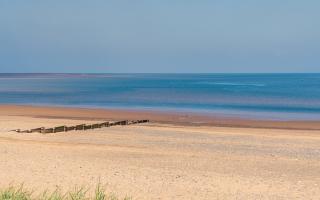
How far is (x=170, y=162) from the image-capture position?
16406 millimetres

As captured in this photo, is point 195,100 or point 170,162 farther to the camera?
point 195,100

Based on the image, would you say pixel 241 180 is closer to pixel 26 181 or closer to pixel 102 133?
pixel 26 181

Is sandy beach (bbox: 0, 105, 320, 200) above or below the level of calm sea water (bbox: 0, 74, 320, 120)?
below

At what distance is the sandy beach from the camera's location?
500 inches

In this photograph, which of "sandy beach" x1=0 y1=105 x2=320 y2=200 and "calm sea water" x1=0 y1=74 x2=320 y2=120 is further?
"calm sea water" x1=0 y1=74 x2=320 y2=120

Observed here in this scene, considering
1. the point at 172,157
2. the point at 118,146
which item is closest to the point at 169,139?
the point at 118,146

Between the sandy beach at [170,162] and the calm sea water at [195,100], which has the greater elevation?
the calm sea water at [195,100]

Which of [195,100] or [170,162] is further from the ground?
[195,100]

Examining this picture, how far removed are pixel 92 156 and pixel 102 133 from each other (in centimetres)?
791

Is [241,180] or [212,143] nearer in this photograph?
[241,180]

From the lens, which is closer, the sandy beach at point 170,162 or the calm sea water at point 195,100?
the sandy beach at point 170,162

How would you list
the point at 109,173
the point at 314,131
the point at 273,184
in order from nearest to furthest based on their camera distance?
the point at 273,184, the point at 109,173, the point at 314,131

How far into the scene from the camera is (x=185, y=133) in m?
26.0

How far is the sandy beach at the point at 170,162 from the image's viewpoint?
1270cm
